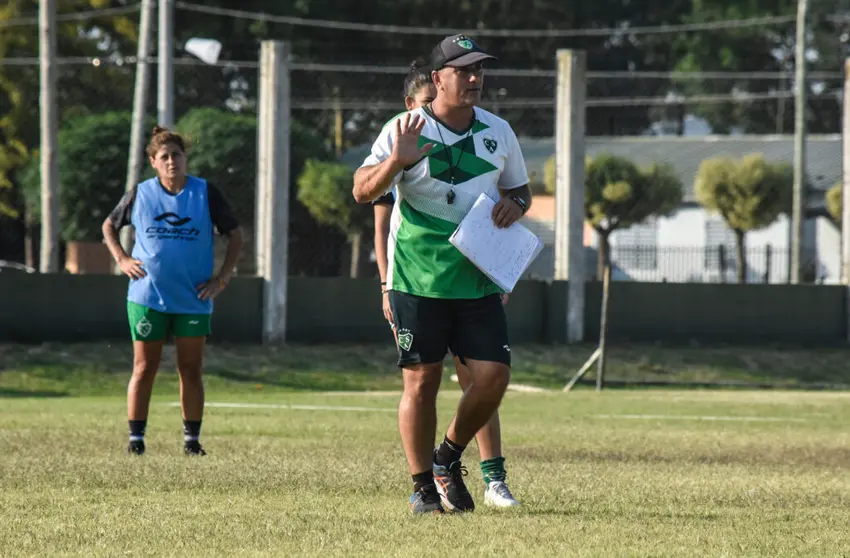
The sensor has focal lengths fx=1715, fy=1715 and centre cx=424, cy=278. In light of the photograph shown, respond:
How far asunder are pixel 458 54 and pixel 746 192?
35.9m

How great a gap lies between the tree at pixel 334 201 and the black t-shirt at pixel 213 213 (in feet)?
61.8

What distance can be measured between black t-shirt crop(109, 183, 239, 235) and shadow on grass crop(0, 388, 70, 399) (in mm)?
8504

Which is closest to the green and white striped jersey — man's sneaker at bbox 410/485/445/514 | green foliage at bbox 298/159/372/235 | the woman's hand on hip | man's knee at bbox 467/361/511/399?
man's knee at bbox 467/361/511/399

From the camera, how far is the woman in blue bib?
10.2 metres

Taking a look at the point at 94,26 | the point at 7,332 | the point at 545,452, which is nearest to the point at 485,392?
the point at 545,452

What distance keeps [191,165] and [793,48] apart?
136ft

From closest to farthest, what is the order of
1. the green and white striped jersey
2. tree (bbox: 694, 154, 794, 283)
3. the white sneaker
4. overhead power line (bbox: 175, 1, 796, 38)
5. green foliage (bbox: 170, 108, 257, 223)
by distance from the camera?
1. the green and white striped jersey
2. the white sneaker
3. green foliage (bbox: 170, 108, 257, 223)
4. overhead power line (bbox: 175, 1, 796, 38)
5. tree (bbox: 694, 154, 794, 283)

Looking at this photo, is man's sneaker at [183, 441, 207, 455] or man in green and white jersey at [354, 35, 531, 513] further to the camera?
man's sneaker at [183, 441, 207, 455]

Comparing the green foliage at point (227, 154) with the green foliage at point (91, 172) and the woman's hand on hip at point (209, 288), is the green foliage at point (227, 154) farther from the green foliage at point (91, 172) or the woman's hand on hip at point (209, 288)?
the woman's hand on hip at point (209, 288)

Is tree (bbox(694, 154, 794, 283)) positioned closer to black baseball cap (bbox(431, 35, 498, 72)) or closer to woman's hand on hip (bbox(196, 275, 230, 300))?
woman's hand on hip (bbox(196, 275, 230, 300))

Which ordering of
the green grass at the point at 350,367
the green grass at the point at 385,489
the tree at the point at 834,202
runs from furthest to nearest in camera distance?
the tree at the point at 834,202, the green grass at the point at 350,367, the green grass at the point at 385,489

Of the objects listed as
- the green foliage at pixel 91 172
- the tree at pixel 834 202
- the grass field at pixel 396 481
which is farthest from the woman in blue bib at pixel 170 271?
the tree at pixel 834 202

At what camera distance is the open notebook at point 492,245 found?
23.2 feet

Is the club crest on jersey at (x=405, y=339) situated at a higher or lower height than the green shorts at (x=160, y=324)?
higher
